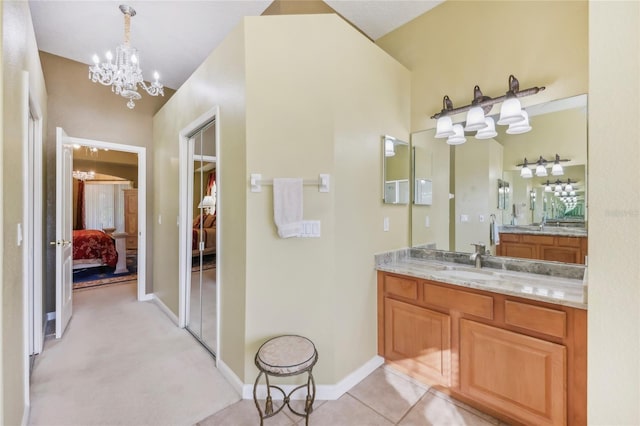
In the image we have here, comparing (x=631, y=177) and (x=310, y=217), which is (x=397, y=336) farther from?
(x=631, y=177)

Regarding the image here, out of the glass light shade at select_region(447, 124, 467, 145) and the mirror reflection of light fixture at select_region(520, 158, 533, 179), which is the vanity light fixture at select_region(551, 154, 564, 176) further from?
the glass light shade at select_region(447, 124, 467, 145)

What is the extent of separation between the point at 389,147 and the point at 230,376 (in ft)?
7.10

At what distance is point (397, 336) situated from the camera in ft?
7.07

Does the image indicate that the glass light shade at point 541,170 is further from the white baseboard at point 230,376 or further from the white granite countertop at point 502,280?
the white baseboard at point 230,376

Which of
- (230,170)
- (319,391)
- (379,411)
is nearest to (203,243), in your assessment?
(230,170)

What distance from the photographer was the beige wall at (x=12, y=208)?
4.08 feet

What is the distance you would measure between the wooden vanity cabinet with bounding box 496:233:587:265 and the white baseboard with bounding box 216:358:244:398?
2.16 meters

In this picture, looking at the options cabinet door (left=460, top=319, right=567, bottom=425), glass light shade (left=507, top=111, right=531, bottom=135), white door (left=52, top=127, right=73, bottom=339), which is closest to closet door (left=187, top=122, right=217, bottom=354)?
white door (left=52, top=127, right=73, bottom=339)

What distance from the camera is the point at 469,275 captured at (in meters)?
2.00

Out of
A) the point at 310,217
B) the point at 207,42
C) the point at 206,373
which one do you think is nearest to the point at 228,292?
the point at 206,373

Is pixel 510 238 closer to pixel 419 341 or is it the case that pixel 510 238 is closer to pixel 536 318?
pixel 536 318

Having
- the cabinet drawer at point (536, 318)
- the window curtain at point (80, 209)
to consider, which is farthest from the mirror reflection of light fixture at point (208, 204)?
the window curtain at point (80, 209)

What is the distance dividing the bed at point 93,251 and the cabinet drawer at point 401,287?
5.16m

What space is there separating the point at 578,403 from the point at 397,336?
3.37ft
